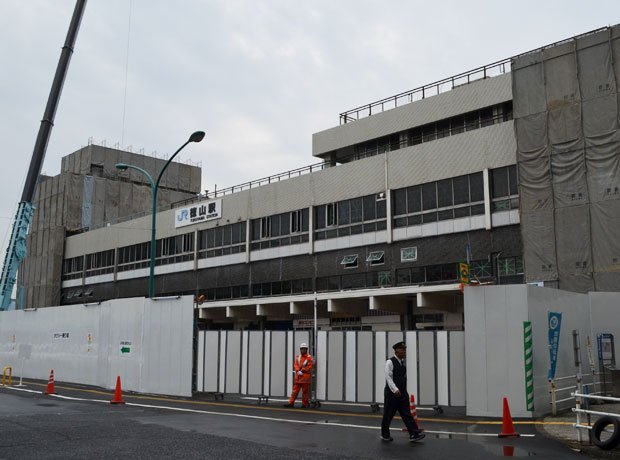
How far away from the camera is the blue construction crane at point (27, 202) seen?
111 ft

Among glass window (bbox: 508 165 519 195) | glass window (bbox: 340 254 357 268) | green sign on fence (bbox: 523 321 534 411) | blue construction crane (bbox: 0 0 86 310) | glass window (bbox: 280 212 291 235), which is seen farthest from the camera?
glass window (bbox: 280 212 291 235)

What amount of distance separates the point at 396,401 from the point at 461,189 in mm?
20026

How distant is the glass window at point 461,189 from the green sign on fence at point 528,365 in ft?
51.8

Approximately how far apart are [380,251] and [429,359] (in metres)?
17.8

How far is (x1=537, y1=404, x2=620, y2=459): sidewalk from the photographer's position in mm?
10078

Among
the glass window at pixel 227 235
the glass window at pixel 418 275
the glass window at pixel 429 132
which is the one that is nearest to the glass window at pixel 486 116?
the glass window at pixel 429 132

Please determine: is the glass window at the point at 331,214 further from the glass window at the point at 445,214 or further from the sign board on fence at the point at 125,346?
the sign board on fence at the point at 125,346

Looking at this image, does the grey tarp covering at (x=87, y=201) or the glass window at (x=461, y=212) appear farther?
the grey tarp covering at (x=87, y=201)

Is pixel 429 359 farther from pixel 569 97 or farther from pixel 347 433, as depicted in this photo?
pixel 569 97

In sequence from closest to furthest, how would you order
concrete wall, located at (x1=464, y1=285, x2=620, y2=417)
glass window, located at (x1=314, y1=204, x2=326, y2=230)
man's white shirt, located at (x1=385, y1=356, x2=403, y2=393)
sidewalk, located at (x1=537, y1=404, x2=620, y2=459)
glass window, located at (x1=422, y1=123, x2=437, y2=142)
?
1. sidewalk, located at (x1=537, y1=404, x2=620, y2=459)
2. man's white shirt, located at (x1=385, y1=356, x2=403, y2=393)
3. concrete wall, located at (x1=464, y1=285, x2=620, y2=417)
4. glass window, located at (x1=422, y1=123, x2=437, y2=142)
5. glass window, located at (x1=314, y1=204, x2=326, y2=230)

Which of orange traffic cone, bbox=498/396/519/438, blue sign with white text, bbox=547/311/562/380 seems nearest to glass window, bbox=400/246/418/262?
blue sign with white text, bbox=547/311/562/380

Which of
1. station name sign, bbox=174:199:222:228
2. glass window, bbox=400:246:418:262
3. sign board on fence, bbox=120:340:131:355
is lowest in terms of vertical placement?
sign board on fence, bbox=120:340:131:355

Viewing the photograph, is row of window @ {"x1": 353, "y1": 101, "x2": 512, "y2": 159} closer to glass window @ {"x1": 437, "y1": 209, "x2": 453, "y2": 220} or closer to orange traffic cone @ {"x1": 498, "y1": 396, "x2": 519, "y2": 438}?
glass window @ {"x1": 437, "y1": 209, "x2": 453, "y2": 220}

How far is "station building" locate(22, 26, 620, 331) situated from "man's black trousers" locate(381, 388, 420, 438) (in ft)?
34.1
